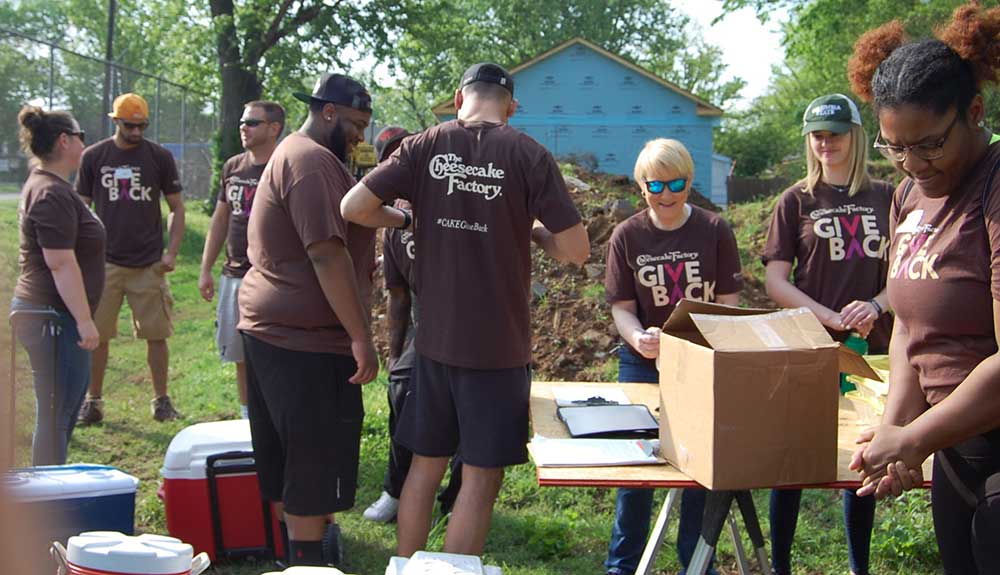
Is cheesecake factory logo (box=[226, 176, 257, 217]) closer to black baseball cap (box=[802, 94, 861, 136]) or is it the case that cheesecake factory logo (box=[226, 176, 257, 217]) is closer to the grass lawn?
the grass lawn

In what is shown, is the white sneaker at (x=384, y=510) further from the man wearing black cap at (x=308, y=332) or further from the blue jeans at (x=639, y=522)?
the blue jeans at (x=639, y=522)

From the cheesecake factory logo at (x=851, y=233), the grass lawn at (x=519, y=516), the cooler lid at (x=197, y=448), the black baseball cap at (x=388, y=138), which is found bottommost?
the grass lawn at (x=519, y=516)

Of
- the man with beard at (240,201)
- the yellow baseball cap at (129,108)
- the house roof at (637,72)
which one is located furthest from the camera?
the house roof at (637,72)

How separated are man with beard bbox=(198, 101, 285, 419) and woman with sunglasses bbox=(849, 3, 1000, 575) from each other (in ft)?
14.2

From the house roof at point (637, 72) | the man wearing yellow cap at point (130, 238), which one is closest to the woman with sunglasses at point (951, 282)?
the man wearing yellow cap at point (130, 238)

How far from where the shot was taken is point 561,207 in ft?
11.4

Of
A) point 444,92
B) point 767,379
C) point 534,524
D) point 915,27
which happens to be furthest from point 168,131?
point 444,92

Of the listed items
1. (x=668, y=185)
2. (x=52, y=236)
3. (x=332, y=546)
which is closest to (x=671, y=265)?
(x=668, y=185)

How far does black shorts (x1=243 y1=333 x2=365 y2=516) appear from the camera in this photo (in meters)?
3.69

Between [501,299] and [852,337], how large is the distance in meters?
1.55

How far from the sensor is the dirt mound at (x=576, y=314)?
7.78 m

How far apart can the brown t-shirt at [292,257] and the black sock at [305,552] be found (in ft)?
2.57

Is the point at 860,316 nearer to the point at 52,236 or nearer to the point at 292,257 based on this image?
the point at 292,257

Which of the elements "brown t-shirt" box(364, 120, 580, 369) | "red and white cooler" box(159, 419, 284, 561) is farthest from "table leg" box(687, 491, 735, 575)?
"red and white cooler" box(159, 419, 284, 561)
